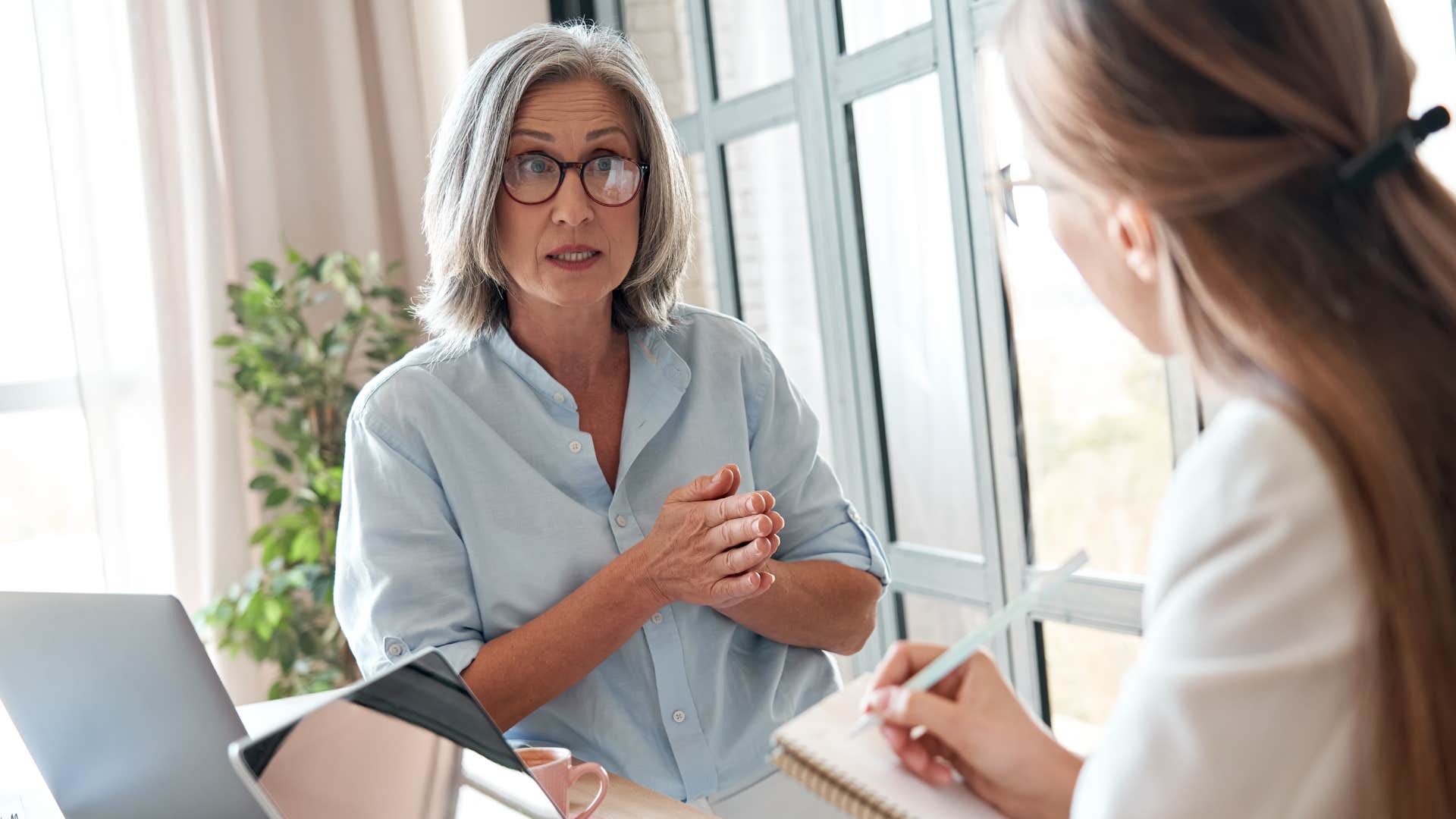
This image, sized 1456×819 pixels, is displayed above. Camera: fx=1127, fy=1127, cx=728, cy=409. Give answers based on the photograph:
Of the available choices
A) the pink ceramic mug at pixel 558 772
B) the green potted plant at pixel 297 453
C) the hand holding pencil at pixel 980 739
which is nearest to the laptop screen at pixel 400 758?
the pink ceramic mug at pixel 558 772

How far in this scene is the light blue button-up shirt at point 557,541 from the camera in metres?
1.35

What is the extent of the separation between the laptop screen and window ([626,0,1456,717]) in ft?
4.68

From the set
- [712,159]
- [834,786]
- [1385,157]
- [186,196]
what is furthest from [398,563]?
[186,196]

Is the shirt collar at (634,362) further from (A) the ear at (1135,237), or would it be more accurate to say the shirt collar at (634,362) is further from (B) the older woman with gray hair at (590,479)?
(A) the ear at (1135,237)

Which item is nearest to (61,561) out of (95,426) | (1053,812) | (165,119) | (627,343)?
(95,426)

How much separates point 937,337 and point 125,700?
6.11ft

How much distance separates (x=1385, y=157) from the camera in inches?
24.4

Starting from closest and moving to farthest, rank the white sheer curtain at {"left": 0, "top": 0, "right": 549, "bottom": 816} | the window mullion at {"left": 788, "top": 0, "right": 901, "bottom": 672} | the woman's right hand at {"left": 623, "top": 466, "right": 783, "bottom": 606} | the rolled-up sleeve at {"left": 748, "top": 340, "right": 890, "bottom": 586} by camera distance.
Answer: the woman's right hand at {"left": 623, "top": 466, "right": 783, "bottom": 606} < the rolled-up sleeve at {"left": 748, "top": 340, "right": 890, "bottom": 586} < the window mullion at {"left": 788, "top": 0, "right": 901, "bottom": 672} < the white sheer curtain at {"left": 0, "top": 0, "right": 549, "bottom": 816}

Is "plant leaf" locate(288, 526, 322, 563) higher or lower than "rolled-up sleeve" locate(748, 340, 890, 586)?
lower

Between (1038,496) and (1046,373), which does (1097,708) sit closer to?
(1038,496)

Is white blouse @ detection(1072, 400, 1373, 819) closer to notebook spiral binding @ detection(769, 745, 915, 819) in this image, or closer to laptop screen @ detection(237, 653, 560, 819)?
notebook spiral binding @ detection(769, 745, 915, 819)

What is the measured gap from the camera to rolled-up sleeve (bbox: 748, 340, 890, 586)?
1.56 m

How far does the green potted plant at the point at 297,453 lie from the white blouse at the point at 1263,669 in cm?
271

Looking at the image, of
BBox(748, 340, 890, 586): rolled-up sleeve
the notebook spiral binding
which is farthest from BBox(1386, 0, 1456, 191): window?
the notebook spiral binding
